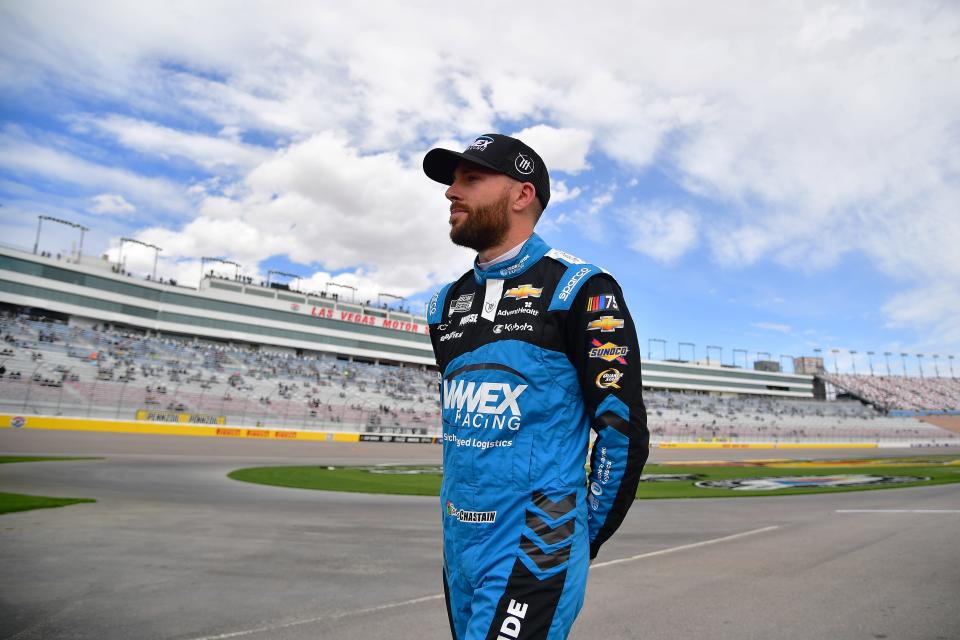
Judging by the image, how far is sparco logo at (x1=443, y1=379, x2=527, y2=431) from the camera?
1.76 m

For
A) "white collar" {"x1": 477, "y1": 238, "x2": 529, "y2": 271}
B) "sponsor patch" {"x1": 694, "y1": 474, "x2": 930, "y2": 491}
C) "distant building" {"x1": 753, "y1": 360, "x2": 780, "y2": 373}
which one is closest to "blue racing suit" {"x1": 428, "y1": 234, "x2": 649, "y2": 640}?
"white collar" {"x1": 477, "y1": 238, "x2": 529, "y2": 271}

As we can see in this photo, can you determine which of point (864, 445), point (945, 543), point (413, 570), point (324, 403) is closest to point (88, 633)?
point (413, 570)

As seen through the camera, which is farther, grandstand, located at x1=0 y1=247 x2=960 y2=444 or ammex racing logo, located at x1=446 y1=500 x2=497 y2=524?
grandstand, located at x1=0 y1=247 x2=960 y2=444

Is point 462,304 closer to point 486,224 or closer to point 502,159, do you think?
point 486,224

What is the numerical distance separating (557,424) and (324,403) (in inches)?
1518

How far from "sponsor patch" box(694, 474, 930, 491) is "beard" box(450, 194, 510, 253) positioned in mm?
14189

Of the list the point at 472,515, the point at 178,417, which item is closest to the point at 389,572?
the point at 472,515

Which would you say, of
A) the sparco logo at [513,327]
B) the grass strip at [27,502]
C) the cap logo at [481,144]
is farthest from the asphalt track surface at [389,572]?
the cap logo at [481,144]

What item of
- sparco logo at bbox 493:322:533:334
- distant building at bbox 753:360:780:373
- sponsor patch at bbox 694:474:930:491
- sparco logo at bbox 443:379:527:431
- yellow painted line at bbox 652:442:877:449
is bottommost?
yellow painted line at bbox 652:442:877:449

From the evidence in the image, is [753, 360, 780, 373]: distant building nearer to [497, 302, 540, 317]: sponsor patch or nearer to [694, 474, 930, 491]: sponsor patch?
[694, 474, 930, 491]: sponsor patch

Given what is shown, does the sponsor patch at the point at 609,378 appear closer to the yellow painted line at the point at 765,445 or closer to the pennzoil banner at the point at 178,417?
the pennzoil banner at the point at 178,417

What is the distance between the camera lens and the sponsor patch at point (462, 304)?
212 cm

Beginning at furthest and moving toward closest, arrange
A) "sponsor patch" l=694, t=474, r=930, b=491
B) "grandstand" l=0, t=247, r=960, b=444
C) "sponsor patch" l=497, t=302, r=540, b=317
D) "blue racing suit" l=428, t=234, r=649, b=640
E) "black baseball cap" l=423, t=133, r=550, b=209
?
"grandstand" l=0, t=247, r=960, b=444 → "sponsor patch" l=694, t=474, r=930, b=491 → "black baseball cap" l=423, t=133, r=550, b=209 → "sponsor patch" l=497, t=302, r=540, b=317 → "blue racing suit" l=428, t=234, r=649, b=640

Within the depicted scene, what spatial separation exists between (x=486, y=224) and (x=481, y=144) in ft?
1.00
